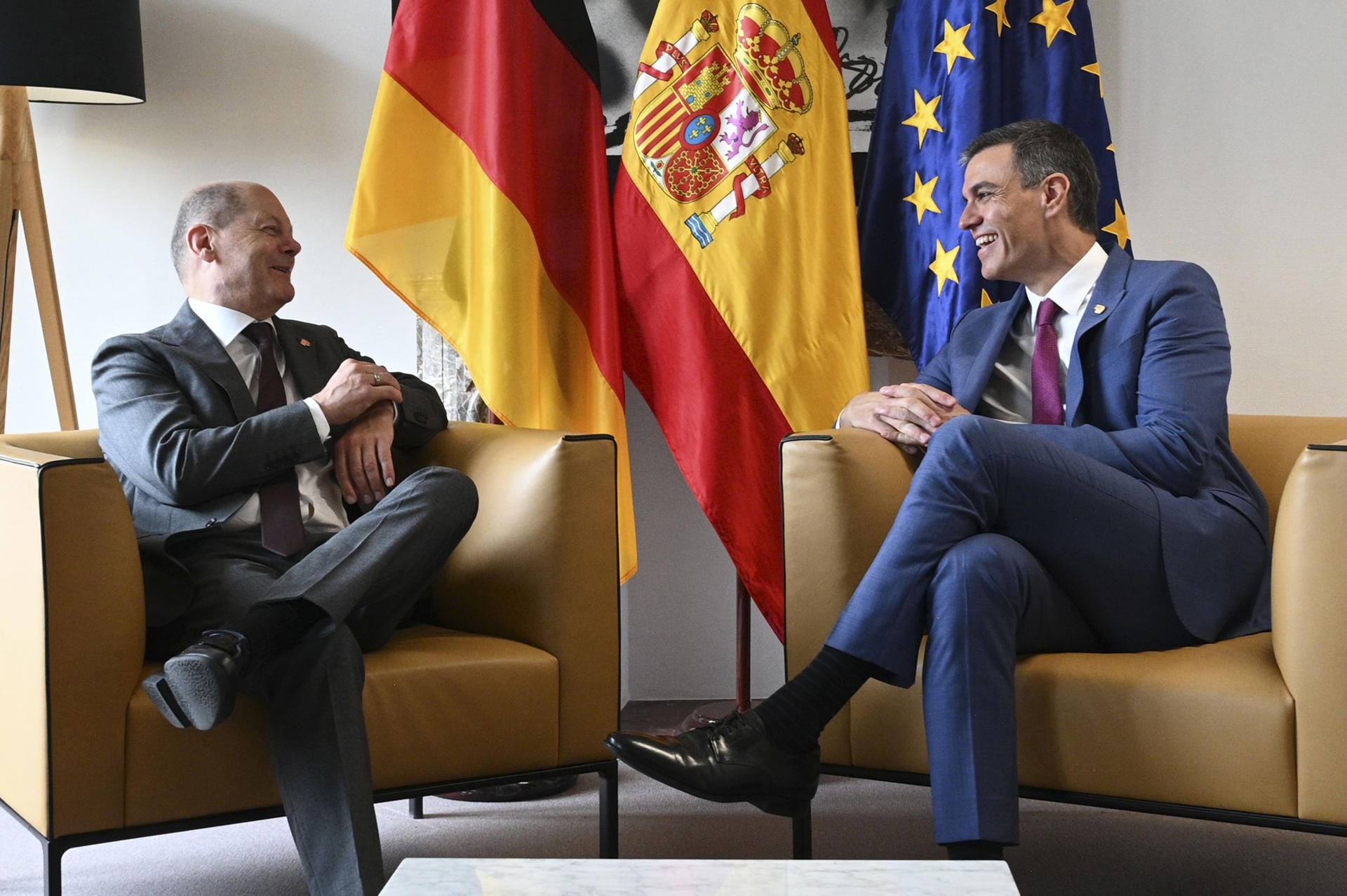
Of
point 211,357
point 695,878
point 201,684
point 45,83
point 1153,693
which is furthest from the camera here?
point 45,83

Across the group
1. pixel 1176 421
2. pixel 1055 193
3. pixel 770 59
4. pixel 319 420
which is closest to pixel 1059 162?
pixel 1055 193

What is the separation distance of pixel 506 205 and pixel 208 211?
1.89 feet

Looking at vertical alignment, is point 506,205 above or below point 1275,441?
above

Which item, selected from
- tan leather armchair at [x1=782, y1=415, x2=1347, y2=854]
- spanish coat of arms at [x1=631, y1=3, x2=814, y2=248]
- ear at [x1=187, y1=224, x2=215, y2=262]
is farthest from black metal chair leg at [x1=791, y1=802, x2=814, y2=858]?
ear at [x1=187, y1=224, x2=215, y2=262]

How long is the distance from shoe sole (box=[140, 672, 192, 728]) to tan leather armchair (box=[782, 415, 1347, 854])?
0.88 m

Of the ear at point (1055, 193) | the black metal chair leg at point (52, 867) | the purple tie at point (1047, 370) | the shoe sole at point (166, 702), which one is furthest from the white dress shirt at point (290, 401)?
the ear at point (1055, 193)

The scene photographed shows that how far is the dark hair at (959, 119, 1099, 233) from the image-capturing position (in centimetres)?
223

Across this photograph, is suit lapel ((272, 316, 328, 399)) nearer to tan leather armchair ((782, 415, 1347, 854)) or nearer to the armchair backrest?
tan leather armchair ((782, 415, 1347, 854))

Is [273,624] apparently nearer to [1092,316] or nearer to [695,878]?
[695,878]

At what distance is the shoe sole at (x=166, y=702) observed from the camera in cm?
156

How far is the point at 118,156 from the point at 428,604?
1.74 metres

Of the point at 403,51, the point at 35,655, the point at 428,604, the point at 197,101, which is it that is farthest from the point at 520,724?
the point at 197,101

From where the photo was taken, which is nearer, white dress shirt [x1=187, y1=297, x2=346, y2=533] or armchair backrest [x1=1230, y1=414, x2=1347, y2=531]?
white dress shirt [x1=187, y1=297, x2=346, y2=533]

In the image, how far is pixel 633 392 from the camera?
122 inches
